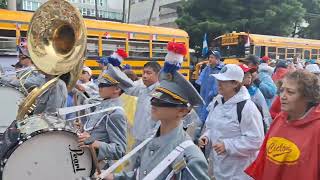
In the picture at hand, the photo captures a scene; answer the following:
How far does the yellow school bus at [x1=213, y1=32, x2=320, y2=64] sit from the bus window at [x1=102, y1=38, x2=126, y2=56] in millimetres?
5409

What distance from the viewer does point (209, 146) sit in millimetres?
4438

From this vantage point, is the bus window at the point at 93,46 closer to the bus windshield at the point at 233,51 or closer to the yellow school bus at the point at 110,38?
the yellow school bus at the point at 110,38

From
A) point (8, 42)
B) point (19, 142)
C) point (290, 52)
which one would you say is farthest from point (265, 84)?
point (290, 52)

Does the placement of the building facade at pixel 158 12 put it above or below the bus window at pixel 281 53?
above

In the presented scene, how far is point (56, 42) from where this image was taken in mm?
4711

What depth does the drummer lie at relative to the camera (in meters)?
3.59

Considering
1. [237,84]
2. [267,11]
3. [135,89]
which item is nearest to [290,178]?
[237,84]

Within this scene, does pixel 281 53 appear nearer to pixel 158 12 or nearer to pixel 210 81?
pixel 210 81

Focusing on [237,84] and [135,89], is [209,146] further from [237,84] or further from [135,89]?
[135,89]

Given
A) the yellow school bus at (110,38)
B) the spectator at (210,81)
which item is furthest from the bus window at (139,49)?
the spectator at (210,81)

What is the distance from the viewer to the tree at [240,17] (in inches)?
1155

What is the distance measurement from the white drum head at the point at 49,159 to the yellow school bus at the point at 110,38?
30.4 feet

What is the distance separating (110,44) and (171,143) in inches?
506

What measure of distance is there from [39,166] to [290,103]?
1970mm
